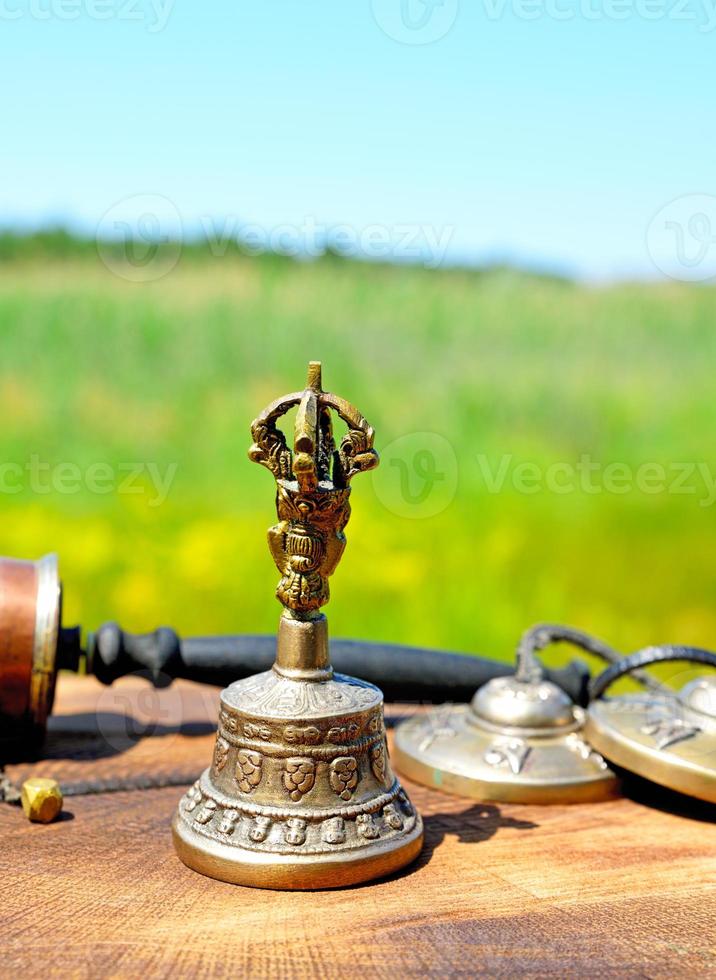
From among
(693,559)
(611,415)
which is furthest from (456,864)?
(611,415)

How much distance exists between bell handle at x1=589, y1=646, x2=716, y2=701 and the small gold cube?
1119 millimetres

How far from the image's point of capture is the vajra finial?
165cm

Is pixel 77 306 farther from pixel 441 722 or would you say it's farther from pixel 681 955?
pixel 681 955

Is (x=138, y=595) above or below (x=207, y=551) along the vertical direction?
below

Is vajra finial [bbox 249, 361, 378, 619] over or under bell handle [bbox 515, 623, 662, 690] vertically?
over

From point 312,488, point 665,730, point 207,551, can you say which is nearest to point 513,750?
point 665,730

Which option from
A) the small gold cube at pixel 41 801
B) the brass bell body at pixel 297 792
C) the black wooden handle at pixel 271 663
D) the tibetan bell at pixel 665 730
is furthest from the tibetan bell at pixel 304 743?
the black wooden handle at pixel 271 663

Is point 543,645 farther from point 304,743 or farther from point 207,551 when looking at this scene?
point 207,551

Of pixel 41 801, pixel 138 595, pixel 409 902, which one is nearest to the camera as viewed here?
pixel 409 902

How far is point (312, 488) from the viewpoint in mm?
1635

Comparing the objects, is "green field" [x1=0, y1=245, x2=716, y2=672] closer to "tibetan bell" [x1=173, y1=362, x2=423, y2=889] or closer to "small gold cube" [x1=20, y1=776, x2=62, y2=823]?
"small gold cube" [x1=20, y1=776, x2=62, y2=823]

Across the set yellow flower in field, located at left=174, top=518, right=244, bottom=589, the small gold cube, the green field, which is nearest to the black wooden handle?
the small gold cube

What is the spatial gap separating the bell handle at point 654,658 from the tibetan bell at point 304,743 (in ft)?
2.12

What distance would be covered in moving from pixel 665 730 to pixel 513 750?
0.97 ft
